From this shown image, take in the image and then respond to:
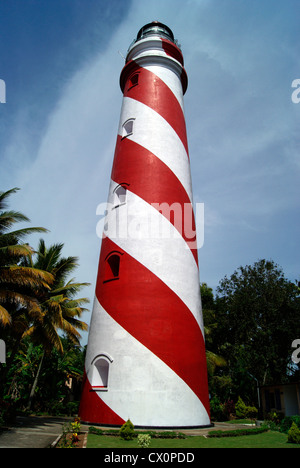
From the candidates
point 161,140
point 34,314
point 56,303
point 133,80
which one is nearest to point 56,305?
point 56,303

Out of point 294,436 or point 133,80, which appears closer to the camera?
point 294,436

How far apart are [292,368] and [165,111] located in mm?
19448

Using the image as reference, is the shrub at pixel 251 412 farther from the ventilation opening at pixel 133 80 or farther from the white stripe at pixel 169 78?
the ventilation opening at pixel 133 80

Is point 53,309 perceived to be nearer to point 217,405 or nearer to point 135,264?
point 135,264

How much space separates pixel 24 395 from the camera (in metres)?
17.7

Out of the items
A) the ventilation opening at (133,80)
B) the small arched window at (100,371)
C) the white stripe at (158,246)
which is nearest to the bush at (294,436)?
the white stripe at (158,246)

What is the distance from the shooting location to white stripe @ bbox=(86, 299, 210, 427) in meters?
7.75

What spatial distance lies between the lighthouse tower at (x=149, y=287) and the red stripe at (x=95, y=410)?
0.02m

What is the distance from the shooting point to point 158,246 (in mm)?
9461

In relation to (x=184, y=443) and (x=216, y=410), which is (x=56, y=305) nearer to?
(x=184, y=443)

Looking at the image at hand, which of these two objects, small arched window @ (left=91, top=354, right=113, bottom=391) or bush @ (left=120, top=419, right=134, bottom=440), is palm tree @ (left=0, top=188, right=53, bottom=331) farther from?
bush @ (left=120, top=419, right=134, bottom=440)

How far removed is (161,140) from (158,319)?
5815 mm
